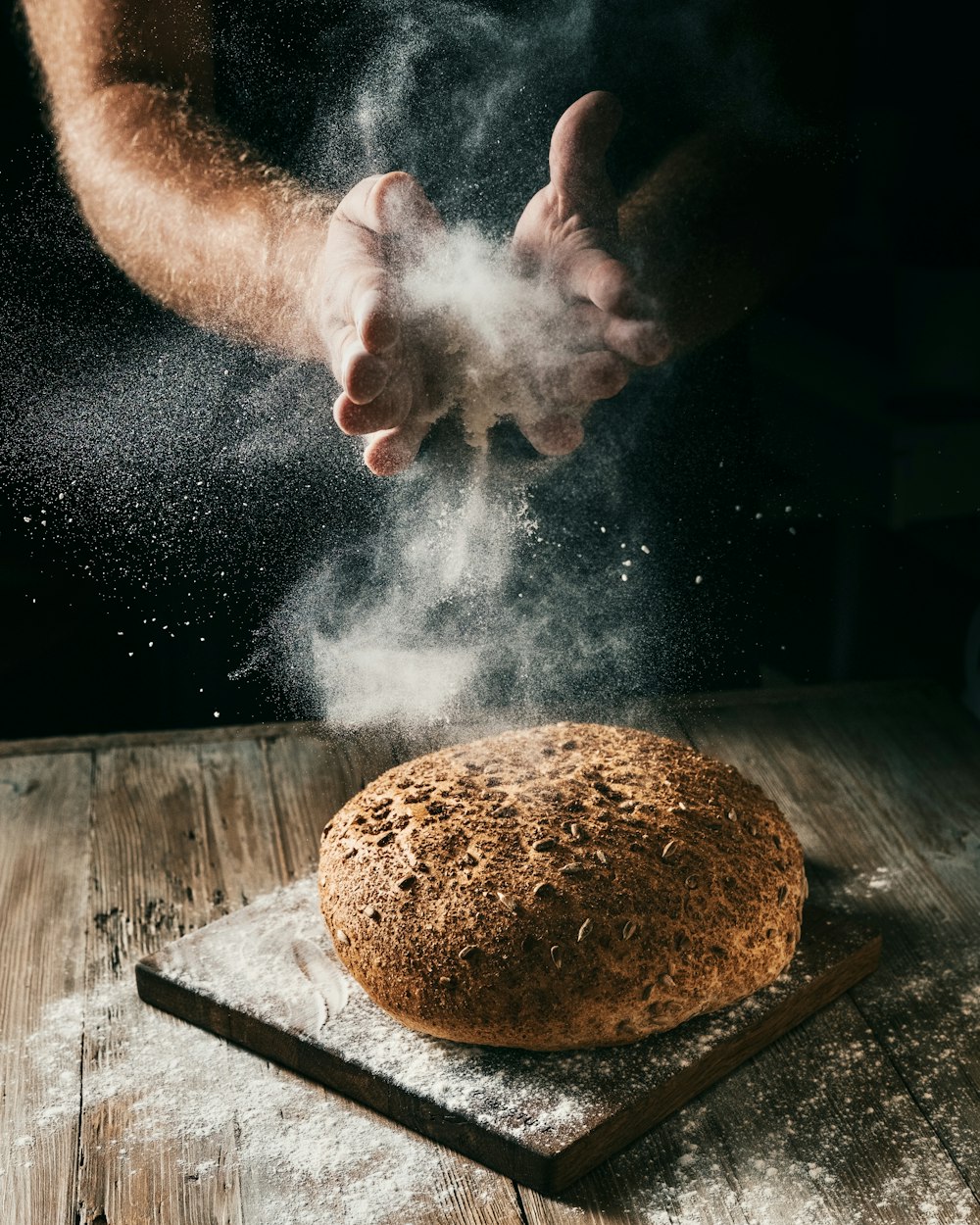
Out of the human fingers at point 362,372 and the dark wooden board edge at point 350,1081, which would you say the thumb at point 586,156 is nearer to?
the human fingers at point 362,372

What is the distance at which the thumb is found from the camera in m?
1.17

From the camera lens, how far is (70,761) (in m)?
1.72

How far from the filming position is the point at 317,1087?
1.11m

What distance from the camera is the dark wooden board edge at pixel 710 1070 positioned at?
0.99 metres

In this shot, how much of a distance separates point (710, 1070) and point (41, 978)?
64cm

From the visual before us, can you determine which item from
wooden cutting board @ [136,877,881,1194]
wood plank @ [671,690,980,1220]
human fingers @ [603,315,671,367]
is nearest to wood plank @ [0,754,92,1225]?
wooden cutting board @ [136,877,881,1194]

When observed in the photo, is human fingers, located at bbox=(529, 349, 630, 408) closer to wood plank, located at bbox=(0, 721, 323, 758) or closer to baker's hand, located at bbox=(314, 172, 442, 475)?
baker's hand, located at bbox=(314, 172, 442, 475)

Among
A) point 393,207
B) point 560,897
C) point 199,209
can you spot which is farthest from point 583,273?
point 560,897

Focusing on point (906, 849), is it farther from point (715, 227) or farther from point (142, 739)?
point (142, 739)

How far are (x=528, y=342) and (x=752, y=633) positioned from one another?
0.76 metres

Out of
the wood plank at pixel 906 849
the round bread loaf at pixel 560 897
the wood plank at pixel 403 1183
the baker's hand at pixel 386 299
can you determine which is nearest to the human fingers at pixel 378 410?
the baker's hand at pixel 386 299

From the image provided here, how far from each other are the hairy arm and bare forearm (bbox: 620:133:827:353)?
42 centimetres

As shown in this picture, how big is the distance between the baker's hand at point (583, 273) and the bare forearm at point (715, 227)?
0.29 m

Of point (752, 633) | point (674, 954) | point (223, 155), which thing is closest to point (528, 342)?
point (223, 155)
